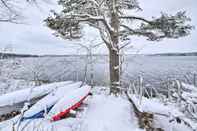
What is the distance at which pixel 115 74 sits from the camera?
8016 mm

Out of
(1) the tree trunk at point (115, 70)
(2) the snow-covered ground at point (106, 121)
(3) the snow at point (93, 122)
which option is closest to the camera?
(2) the snow-covered ground at point (106, 121)

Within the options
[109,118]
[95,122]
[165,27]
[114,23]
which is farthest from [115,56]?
[95,122]

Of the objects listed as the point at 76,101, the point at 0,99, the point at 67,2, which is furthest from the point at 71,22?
the point at 0,99

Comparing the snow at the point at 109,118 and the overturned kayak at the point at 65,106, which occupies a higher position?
the overturned kayak at the point at 65,106

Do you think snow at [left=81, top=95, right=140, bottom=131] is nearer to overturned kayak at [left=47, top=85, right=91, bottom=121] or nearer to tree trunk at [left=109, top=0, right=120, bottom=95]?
overturned kayak at [left=47, top=85, right=91, bottom=121]

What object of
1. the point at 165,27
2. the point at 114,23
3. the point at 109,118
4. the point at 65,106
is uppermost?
the point at 114,23

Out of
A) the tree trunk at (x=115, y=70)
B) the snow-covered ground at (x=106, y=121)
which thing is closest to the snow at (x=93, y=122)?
the snow-covered ground at (x=106, y=121)

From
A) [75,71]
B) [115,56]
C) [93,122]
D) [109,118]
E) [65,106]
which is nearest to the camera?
[93,122]

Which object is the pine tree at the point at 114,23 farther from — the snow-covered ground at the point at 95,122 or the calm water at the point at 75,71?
the snow-covered ground at the point at 95,122

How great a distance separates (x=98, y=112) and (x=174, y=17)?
5013 mm

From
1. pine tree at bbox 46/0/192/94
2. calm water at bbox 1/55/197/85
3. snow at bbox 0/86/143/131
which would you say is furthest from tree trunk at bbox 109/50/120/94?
snow at bbox 0/86/143/131

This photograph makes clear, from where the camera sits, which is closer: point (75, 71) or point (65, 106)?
point (65, 106)

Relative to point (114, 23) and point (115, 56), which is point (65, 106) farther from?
point (114, 23)

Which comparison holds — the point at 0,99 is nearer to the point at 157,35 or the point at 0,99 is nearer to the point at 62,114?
the point at 62,114
